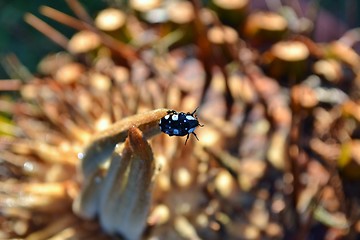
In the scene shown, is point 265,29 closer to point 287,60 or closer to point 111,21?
point 287,60

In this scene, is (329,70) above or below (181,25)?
below

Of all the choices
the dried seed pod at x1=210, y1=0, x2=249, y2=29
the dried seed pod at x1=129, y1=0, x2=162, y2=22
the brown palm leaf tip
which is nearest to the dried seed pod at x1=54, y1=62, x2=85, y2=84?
the brown palm leaf tip

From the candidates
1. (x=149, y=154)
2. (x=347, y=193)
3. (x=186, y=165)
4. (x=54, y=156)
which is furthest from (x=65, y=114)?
(x=347, y=193)

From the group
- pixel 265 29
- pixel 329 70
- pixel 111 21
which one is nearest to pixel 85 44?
pixel 111 21

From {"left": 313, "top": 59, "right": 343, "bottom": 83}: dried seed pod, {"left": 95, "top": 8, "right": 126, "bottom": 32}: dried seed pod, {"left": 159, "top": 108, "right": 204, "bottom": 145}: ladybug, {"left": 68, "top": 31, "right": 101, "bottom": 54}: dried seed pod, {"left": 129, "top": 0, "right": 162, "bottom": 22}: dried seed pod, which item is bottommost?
{"left": 313, "top": 59, "right": 343, "bottom": 83}: dried seed pod

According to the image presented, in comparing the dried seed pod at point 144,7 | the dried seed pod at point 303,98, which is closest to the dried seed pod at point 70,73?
the dried seed pod at point 144,7

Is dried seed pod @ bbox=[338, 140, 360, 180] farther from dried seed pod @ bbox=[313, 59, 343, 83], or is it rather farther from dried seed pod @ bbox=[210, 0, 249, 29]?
dried seed pod @ bbox=[210, 0, 249, 29]

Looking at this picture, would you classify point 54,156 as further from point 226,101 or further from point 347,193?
point 347,193

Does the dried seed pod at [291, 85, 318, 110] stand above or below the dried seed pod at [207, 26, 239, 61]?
below
